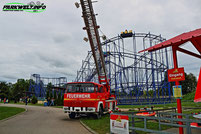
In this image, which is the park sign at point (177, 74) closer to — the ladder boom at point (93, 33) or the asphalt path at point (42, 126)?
the asphalt path at point (42, 126)

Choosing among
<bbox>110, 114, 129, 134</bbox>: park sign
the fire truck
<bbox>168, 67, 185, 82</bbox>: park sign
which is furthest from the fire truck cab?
<bbox>168, 67, 185, 82</bbox>: park sign

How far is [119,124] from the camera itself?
4.98 metres

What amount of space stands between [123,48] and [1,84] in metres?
A: 53.6

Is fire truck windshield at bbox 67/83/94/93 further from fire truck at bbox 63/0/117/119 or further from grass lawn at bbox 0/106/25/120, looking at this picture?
grass lawn at bbox 0/106/25/120

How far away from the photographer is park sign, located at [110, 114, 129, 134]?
4770 mm

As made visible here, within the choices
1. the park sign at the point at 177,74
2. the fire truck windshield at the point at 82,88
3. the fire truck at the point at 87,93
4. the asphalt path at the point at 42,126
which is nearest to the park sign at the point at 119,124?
the park sign at the point at 177,74

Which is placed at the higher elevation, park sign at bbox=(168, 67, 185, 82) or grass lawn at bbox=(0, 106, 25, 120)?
park sign at bbox=(168, 67, 185, 82)

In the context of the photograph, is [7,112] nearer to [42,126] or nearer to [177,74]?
[42,126]

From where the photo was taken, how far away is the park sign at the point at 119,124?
4770 millimetres

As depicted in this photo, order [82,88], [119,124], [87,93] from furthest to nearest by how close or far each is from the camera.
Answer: [82,88] → [87,93] → [119,124]

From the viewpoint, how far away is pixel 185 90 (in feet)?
179

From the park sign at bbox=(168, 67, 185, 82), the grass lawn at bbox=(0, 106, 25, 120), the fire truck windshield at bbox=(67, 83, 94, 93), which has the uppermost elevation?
the park sign at bbox=(168, 67, 185, 82)

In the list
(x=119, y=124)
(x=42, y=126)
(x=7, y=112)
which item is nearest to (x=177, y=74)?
(x=119, y=124)

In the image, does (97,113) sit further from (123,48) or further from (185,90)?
(185,90)
